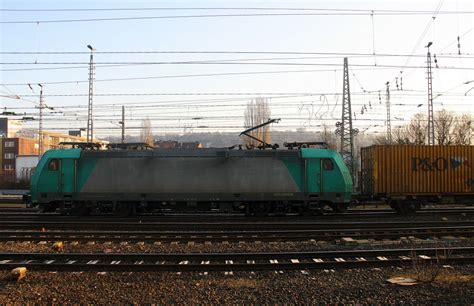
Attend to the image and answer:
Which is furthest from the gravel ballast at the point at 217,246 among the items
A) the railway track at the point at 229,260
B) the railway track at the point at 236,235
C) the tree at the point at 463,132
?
the tree at the point at 463,132

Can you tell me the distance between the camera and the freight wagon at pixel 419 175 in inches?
892

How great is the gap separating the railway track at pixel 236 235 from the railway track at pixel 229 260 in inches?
103

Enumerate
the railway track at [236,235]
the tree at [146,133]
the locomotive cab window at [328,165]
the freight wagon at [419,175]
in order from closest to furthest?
the railway track at [236,235] → the locomotive cab window at [328,165] → the freight wagon at [419,175] → the tree at [146,133]

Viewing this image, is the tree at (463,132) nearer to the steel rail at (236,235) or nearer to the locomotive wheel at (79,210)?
the steel rail at (236,235)

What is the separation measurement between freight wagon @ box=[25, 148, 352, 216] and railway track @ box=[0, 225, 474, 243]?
16.2 ft

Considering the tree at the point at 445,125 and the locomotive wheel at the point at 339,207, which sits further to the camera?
the tree at the point at 445,125

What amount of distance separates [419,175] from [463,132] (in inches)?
1314

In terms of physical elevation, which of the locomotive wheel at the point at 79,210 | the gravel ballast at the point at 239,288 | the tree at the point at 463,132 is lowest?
the gravel ballast at the point at 239,288

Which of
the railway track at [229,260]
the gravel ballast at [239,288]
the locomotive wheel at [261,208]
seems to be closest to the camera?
the gravel ballast at [239,288]

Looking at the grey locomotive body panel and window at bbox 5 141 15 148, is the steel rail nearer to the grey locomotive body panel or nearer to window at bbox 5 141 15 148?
the grey locomotive body panel

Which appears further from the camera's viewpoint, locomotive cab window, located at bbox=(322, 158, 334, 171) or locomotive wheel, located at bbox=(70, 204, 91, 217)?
locomotive wheel, located at bbox=(70, 204, 91, 217)

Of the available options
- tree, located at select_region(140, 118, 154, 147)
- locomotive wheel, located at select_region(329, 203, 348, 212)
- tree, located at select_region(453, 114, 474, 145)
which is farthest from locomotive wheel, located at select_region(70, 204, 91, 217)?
tree, located at select_region(140, 118, 154, 147)

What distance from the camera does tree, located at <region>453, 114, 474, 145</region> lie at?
1997 inches

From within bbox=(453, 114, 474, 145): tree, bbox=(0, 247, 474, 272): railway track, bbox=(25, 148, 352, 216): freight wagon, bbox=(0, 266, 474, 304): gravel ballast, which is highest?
bbox=(453, 114, 474, 145): tree
